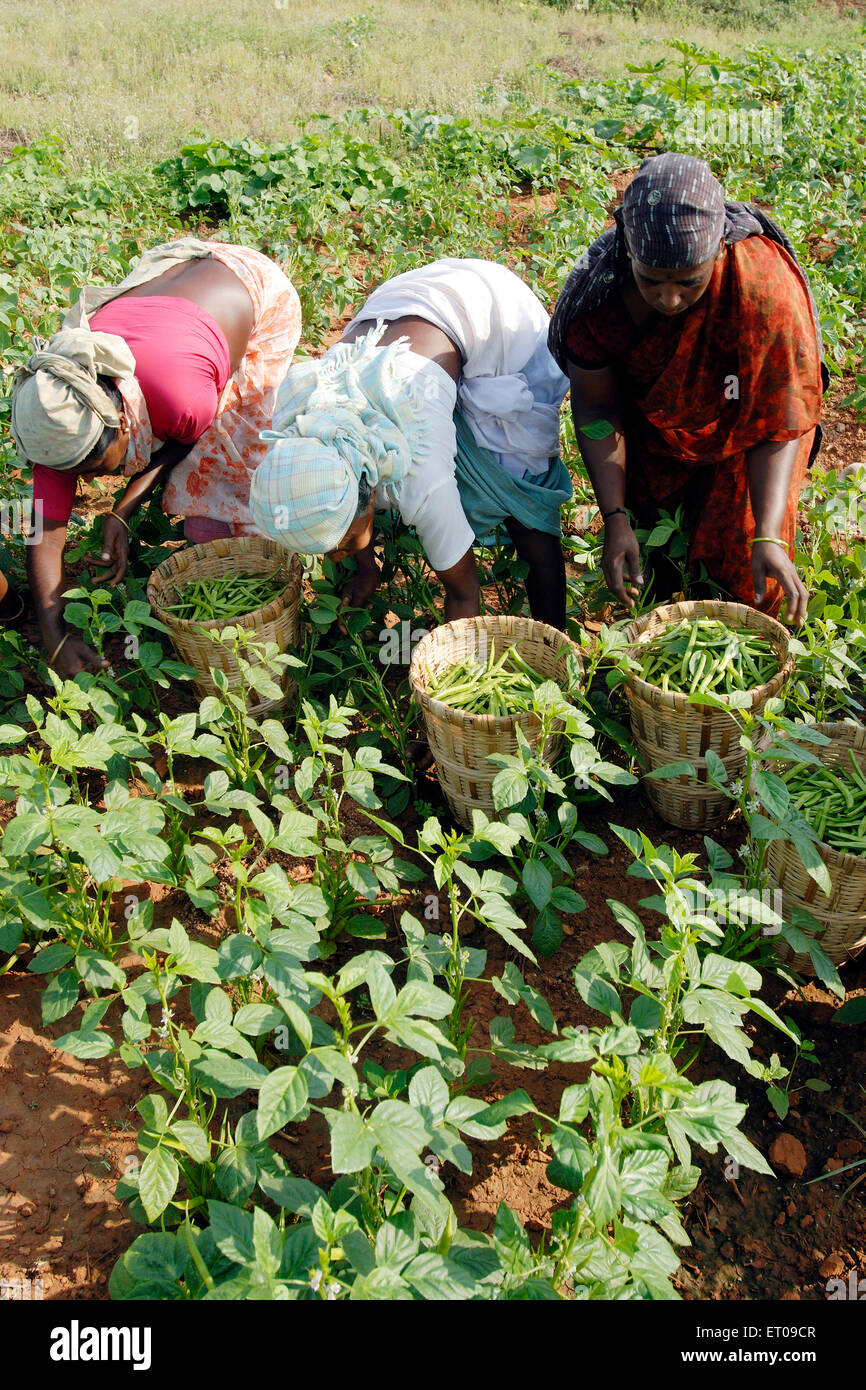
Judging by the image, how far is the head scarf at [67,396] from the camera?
2.53 meters

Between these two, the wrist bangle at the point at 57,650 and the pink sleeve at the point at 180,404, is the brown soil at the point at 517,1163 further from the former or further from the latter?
the pink sleeve at the point at 180,404

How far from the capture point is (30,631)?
3400mm

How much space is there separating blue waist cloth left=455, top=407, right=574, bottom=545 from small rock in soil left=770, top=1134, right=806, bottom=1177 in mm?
1673

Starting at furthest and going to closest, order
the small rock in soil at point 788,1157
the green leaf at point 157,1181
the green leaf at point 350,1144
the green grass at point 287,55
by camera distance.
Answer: the green grass at point 287,55
the small rock in soil at point 788,1157
the green leaf at point 157,1181
the green leaf at point 350,1144

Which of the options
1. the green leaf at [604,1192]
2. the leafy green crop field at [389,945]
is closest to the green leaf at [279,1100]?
the leafy green crop field at [389,945]

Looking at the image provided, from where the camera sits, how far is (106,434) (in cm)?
266

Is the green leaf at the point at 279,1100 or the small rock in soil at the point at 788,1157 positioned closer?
the green leaf at the point at 279,1100

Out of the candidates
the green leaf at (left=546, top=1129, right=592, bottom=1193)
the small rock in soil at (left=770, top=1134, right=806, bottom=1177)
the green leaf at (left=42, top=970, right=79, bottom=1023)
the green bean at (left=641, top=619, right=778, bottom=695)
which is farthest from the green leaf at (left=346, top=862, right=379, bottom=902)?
the small rock in soil at (left=770, top=1134, right=806, bottom=1177)

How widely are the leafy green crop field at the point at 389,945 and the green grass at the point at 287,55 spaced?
5.11m

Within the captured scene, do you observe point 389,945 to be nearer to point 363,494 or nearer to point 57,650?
point 363,494

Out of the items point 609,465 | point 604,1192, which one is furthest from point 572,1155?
point 609,465

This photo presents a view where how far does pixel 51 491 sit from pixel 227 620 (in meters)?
0.67

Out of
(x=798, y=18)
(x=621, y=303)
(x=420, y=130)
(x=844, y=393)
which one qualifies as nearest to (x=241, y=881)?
(x=621, y=303)

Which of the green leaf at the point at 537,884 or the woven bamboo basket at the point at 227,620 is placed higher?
the woven bamboo basket at the point at 227,620
